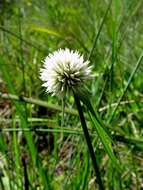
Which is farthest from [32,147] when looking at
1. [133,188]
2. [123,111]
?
[123,111]

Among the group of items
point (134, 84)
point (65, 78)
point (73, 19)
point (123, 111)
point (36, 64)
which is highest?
point (73, 19)

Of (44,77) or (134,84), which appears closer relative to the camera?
(44,77)

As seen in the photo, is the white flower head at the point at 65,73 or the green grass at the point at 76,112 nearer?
the white flower head at the point at 65,73

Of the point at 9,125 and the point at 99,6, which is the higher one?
the point at 99,6

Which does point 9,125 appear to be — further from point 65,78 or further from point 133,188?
point 65,78

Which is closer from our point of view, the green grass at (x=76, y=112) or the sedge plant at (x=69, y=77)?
the sedge plant at (x=69, y=77)

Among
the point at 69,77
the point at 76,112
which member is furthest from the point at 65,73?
the point at 76,112
